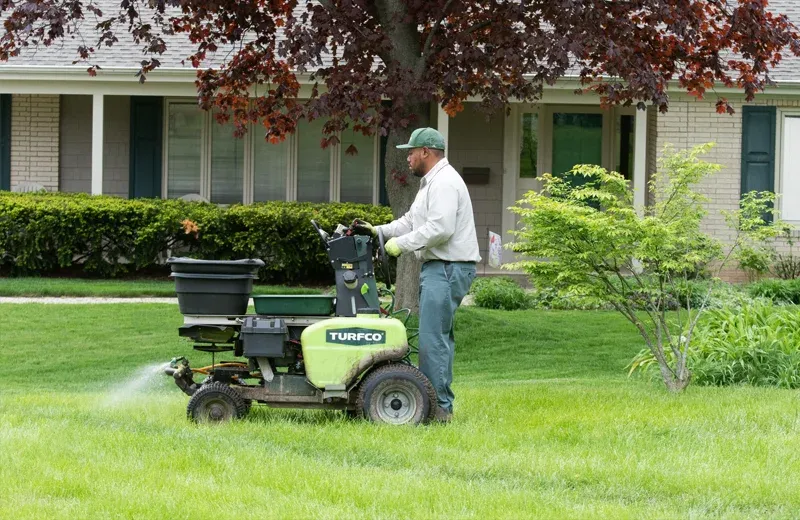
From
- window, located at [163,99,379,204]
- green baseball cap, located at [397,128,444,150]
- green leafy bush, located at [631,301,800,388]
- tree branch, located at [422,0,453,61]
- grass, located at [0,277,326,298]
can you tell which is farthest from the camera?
window, located at [163,99,379,204]

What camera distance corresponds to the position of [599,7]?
11.8m

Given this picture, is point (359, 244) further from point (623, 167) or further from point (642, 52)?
point (623, 167)

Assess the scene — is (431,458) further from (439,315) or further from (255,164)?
(255,164)

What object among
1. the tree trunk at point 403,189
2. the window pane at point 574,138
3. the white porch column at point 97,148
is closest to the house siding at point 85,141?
the white porch column at point 97,148

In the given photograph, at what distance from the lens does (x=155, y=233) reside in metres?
17.9

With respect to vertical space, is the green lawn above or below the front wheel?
below

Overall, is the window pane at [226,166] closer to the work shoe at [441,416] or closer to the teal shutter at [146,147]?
the teal shutter at [146,147]

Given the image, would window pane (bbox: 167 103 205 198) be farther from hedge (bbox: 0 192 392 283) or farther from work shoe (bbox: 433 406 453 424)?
work shoe (bbox: 433 406 453 424)

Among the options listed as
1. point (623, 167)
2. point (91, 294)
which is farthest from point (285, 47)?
point (623, 167)

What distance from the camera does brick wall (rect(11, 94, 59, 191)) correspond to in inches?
808

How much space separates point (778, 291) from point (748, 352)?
21.6ft

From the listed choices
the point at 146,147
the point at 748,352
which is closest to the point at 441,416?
the point at 748,352

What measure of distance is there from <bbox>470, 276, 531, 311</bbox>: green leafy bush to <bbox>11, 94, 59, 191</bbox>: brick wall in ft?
26.1

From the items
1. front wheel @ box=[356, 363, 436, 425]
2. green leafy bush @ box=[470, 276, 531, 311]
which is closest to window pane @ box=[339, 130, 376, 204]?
green leafy bush @ box=[470, 276, 531, 311]
